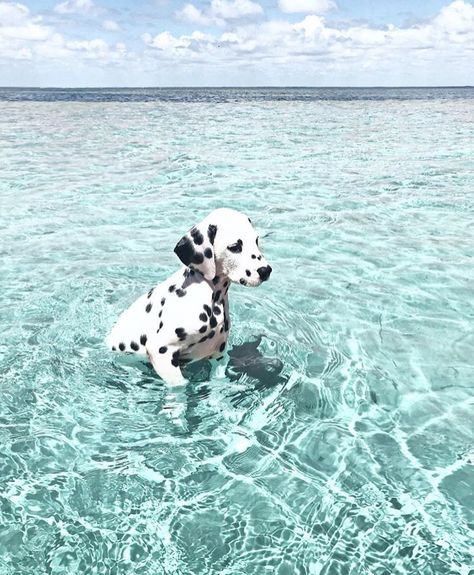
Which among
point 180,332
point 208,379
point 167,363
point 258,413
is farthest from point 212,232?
point 258,413

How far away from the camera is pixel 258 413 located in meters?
4.64

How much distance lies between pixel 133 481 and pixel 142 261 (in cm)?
503

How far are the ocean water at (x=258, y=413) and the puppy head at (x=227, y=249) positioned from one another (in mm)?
1130

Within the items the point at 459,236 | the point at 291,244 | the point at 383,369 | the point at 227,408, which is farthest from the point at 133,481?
the point at 459,236

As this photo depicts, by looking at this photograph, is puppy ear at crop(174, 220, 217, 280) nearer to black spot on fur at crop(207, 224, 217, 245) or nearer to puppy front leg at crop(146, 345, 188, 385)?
black spot on fur at crop(207, 224, 217, 245)

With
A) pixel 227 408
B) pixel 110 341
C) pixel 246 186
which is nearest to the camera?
pixel 227 408

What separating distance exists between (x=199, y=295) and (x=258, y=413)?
1.07m

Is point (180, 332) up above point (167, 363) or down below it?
above

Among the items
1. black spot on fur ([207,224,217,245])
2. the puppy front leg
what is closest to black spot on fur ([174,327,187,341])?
the puppy front leg

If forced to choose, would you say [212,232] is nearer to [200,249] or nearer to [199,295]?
[200,249]

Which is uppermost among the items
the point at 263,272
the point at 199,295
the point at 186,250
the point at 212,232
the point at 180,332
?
the point at 212,232

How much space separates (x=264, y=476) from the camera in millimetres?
3951

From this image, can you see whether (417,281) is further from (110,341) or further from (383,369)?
(110,341)

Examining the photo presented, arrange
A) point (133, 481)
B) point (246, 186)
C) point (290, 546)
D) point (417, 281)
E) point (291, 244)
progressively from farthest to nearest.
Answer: point (246, 186)
point (291, 244)
point (417, 281)
point (133, 481)
point (290, 546)
